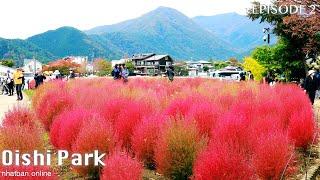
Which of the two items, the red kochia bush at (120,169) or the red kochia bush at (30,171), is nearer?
the red kochia bush at (30,171)

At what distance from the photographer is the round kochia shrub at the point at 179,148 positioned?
5668 millimetres

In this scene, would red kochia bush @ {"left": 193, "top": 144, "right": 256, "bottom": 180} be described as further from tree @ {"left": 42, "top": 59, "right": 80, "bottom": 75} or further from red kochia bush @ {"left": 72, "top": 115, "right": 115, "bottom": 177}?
tree @ {"left": 42, "top": 59, "right": 80, "bottom": 75}

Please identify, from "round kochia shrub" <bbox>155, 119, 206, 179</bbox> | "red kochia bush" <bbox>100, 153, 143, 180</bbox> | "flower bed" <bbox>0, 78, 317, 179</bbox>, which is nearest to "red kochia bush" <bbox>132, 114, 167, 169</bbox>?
"flower bed" <bbox>0, 78, 317, 179</bbox>

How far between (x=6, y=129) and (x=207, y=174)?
2808 mm

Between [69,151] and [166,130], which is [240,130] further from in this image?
[69,151]

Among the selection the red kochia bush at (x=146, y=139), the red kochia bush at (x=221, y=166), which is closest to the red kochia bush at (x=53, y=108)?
the red kochia bush at (x=146, y=139)

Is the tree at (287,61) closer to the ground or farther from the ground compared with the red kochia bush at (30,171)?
farther from the ground

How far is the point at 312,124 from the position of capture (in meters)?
7.85

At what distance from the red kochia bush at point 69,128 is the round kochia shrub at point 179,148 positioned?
1388 mm

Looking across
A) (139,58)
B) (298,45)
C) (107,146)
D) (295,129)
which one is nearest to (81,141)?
(107,146)

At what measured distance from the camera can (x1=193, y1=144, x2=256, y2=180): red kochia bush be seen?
442 centimetres

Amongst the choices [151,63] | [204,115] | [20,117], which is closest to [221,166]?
[204,115]

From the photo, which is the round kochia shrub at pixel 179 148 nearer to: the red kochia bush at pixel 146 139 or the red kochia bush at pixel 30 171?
the red kochia bush at pixel 146 139

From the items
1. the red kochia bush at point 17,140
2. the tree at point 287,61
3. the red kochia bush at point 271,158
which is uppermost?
the tree at point 287,61
